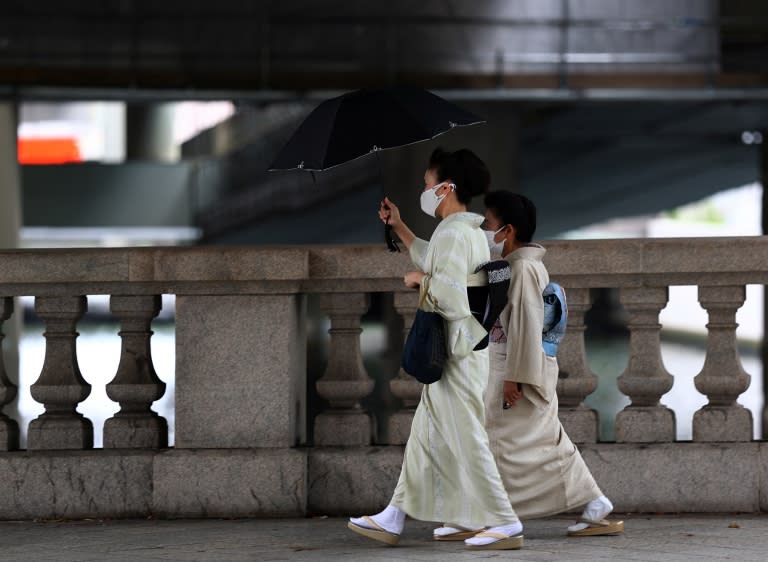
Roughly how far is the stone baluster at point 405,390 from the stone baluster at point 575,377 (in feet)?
2.30

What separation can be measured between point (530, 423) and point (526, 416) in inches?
1.3

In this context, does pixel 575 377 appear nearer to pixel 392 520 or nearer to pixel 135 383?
pixel 392 520

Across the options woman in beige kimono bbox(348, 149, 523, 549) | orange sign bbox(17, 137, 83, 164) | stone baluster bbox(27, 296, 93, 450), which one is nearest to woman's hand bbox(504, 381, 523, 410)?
woman in beige kimono bbox(348, 149, 523, 549)

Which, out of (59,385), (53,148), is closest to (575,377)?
(59,385)

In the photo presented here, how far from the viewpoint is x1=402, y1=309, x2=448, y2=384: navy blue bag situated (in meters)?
5.39

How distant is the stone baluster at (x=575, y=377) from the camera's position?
6.52 meters

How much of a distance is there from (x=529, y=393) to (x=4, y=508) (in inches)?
104

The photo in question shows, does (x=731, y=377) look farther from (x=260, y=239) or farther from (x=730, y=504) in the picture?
(x=260, y=239)

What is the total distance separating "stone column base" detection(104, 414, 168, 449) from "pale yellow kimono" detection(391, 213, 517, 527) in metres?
1.54

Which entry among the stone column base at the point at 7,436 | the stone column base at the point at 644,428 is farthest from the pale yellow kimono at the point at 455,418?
the stone column base at the point at 7,436

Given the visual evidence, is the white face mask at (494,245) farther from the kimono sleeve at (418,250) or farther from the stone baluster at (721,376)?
the stone baluster at (721,376)

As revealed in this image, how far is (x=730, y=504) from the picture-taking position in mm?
6477

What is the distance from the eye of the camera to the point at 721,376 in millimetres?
6586

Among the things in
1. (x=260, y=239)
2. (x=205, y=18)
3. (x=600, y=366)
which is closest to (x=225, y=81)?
(x=205, y=18)
